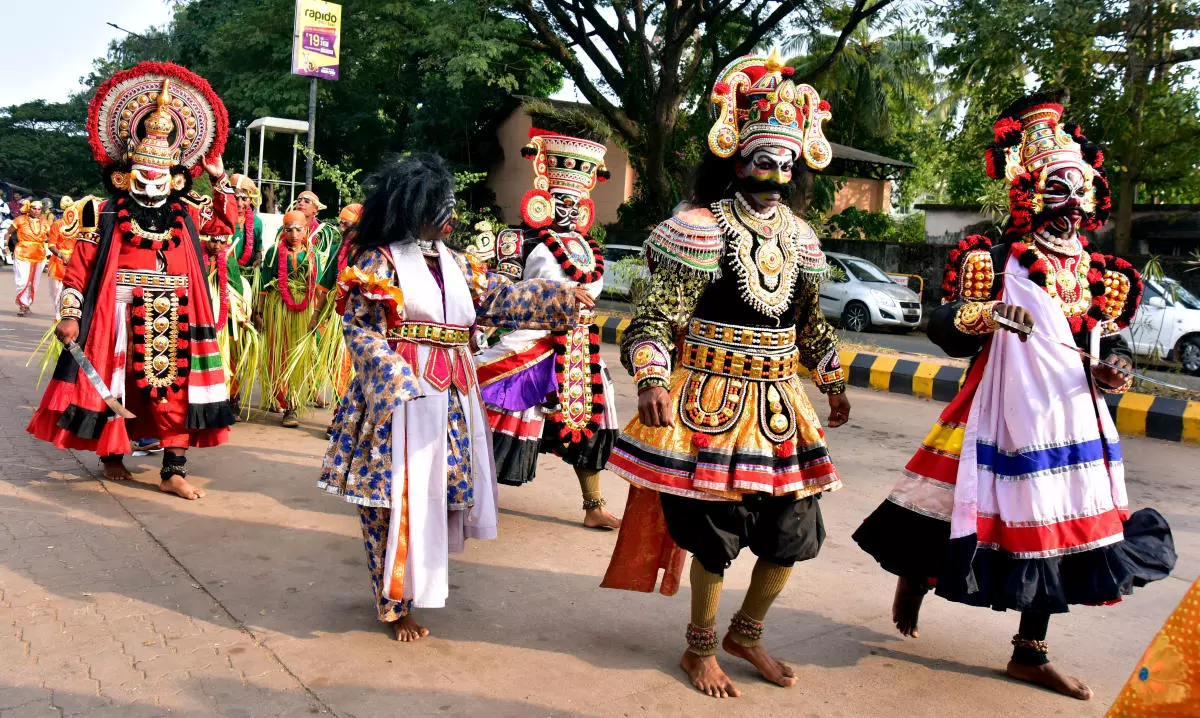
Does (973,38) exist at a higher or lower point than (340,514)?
higher

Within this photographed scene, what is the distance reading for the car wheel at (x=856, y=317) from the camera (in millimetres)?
18141

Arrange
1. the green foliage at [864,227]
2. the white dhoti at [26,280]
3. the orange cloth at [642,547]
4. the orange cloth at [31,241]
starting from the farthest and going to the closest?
the green foliage at [864,227] → the orange cloth at [31,241] → the white dhoti at [26,280] → the orange cloth at [642,547]

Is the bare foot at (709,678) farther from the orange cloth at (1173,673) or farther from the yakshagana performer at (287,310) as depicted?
the yakshagana performer at (287,310)

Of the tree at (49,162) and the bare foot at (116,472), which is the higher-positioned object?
the tree at (49,162)

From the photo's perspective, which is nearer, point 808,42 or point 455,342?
point 455,342

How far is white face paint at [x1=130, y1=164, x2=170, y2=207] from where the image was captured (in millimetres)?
5852

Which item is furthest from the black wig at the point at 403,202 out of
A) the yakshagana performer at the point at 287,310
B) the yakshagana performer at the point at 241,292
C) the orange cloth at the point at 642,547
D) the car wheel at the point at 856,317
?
the car wheel at the point at 856,317

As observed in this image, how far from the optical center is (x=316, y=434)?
7.98m

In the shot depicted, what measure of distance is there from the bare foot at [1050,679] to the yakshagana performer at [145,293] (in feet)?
14.6

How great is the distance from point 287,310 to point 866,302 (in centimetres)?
1214

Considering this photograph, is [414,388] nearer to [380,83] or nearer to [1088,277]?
[1088,277]

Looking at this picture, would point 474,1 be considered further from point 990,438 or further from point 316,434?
point 990,438

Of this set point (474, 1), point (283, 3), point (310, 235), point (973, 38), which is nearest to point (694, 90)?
point (474, 1)

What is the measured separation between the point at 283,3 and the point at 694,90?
1113 centimetres
